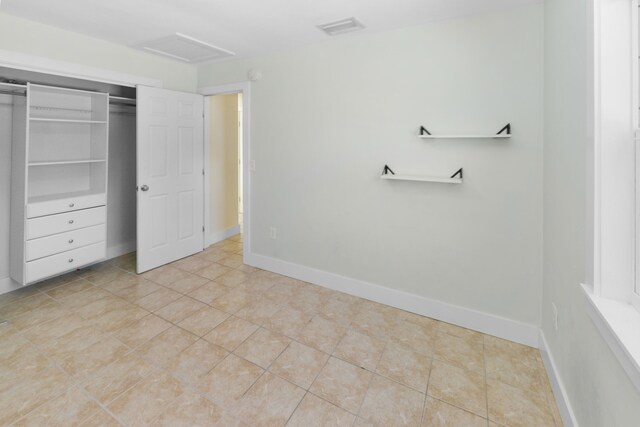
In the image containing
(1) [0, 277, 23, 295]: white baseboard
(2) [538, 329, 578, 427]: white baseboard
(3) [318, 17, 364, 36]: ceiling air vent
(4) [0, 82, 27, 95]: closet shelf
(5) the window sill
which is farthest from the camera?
(1) [0, 277, 23, 295]: white baseboard

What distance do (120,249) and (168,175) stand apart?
1.26m

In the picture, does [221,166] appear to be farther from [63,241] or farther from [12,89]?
[12,89]

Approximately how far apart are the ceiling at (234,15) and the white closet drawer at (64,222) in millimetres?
1692

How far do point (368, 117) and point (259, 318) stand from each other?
1968 mm

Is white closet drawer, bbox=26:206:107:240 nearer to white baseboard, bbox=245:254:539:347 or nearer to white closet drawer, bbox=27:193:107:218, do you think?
white closet drawer, bbox=27:193:107:218

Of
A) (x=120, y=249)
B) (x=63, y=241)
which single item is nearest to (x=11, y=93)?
(x=63, y=241)

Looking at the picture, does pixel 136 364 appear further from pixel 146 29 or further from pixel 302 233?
pixel 146 29

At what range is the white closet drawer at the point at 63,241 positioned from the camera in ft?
9.27

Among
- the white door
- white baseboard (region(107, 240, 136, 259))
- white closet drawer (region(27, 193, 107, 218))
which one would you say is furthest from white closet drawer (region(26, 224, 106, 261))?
white baseboard (region(107, 240, 136, 259))

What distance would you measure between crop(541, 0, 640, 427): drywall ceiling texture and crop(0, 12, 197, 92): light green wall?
3.68 metres

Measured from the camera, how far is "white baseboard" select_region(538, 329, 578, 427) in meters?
1.51

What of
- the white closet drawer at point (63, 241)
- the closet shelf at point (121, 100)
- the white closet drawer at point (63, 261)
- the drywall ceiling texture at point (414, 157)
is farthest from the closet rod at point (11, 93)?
the drywall ceiling texture at point (414, 157)

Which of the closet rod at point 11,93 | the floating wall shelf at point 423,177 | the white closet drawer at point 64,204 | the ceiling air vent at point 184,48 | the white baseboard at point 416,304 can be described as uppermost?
the ceiling air vent at point 184,48

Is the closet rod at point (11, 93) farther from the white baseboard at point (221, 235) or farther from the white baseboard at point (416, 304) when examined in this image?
the white baseboard at point (416, 304)
